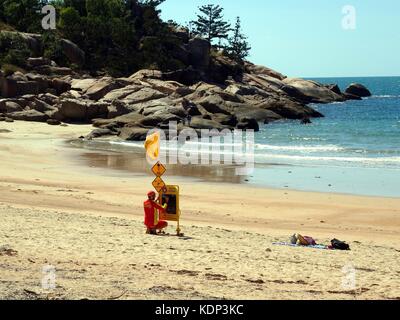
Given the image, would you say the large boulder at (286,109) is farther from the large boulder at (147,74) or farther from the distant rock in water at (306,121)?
the large boulder at (147,74)

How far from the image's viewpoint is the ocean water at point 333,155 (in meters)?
24.4

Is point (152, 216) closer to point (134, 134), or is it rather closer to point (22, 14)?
point (134, 134)

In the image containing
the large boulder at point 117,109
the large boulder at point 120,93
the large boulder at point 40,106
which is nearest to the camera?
the large boulder at point 117,109

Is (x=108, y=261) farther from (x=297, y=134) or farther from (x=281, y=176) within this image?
(x=297, y=134)

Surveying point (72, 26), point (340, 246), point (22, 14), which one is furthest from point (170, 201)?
point (22, 14)

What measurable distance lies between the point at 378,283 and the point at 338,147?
100 feet

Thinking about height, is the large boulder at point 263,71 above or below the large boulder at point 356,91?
above

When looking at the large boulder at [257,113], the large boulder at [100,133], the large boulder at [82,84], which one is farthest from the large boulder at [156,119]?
the large boulder at [82,84]

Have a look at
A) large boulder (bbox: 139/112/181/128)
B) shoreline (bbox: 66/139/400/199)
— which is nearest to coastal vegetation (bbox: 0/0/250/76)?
large boulder (bbox: 139/112/181/128)

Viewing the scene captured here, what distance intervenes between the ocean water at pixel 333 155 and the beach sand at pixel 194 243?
2477 mm

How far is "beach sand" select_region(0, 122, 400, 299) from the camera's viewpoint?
30.9 feet

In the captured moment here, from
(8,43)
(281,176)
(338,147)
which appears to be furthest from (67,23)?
(281,176)

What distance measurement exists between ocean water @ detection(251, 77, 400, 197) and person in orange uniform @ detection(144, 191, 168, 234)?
9.87m

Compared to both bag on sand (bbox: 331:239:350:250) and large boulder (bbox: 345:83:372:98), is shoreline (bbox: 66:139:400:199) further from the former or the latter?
large boulder (bbox: 345:83:372:98)
